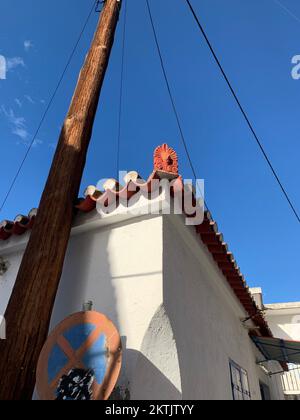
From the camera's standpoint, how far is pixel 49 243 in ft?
10.3

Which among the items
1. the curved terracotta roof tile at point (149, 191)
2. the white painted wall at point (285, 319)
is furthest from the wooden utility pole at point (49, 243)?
the white painted wall at point (285, 319)

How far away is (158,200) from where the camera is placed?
3.46 metres

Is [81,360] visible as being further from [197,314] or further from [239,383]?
[239,383]

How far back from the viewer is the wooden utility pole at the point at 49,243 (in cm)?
256

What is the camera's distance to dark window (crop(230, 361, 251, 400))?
561 centimetres

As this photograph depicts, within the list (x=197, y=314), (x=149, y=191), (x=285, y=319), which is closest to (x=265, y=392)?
(x=285, y=319)

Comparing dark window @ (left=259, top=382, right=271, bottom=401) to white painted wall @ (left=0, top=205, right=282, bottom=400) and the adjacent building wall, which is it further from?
white painted wall @ (left=0, top=205, right=282, bottom=400)

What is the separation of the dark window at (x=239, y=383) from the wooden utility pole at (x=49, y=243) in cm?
415

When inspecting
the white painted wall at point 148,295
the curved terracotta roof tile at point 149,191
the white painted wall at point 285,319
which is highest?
the white painted wall at point 285,319

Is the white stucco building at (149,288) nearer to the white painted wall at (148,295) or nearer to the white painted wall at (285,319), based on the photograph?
the white painted wall at (148,295)

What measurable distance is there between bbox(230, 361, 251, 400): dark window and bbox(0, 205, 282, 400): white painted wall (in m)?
0.87

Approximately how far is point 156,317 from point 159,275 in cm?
41

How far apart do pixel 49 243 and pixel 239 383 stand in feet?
16.2
